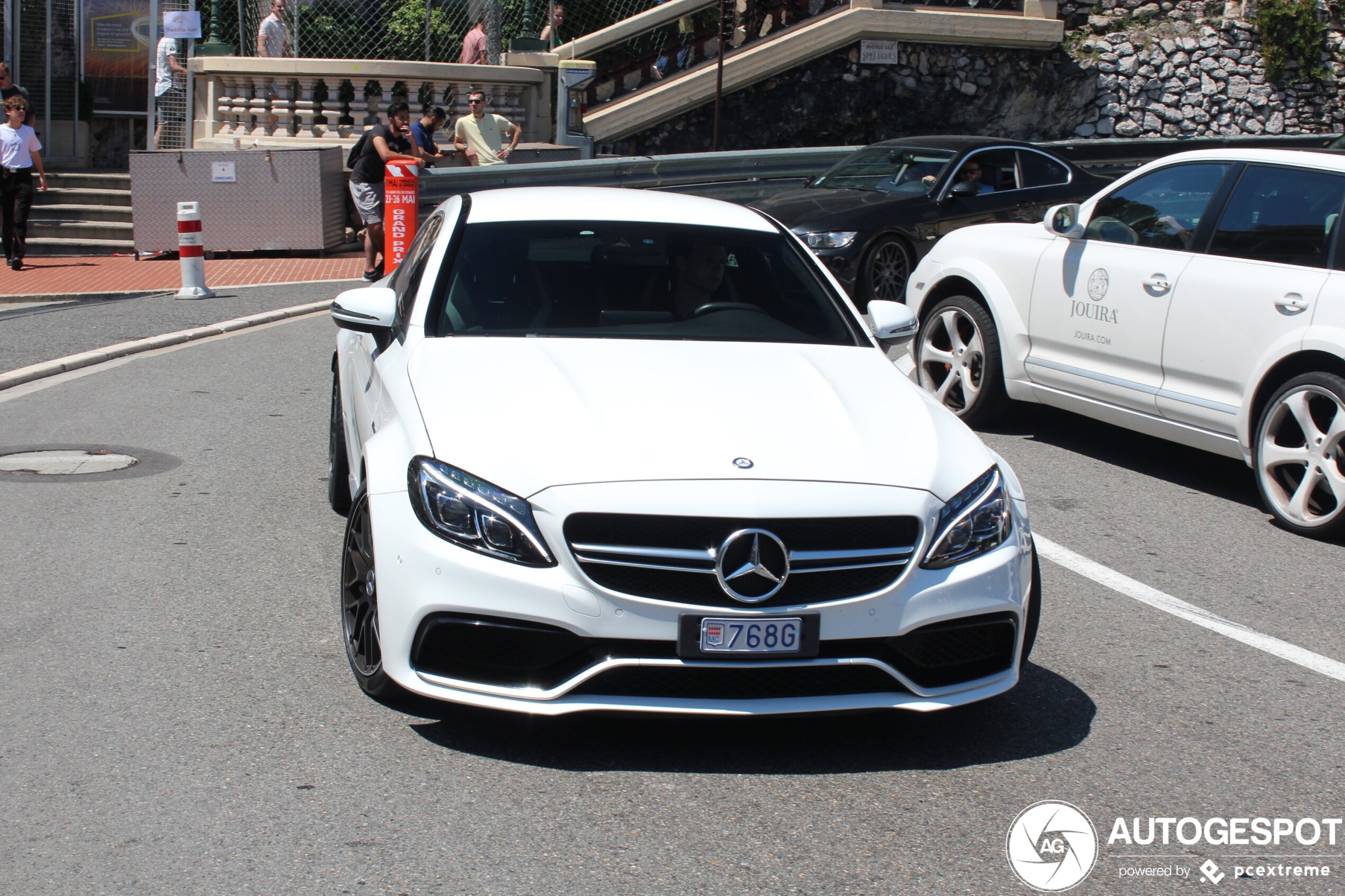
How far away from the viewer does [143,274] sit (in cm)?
1738

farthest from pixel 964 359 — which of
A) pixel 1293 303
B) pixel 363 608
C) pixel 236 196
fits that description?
pixel 236 196

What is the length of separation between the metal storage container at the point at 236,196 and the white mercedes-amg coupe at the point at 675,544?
14534 millimetres

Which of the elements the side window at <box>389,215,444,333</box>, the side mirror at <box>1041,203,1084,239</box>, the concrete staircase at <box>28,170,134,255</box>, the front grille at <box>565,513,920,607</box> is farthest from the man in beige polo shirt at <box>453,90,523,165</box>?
the front grille at <box>565,513,920,607</box>

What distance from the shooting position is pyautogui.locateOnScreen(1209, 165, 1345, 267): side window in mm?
7055

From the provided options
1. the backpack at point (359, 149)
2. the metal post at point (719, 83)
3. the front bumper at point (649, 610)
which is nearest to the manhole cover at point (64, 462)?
the front bumper at point (649, 610)

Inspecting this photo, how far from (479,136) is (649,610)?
1684 cm

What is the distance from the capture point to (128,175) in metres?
21.8

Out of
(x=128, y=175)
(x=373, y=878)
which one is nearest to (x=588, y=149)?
(x=128, y=175)

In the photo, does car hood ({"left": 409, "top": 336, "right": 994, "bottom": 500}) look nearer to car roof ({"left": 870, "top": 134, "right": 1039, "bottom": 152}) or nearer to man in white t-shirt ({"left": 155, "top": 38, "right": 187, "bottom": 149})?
car roof ({"left": 870, "top": 134, "right": 1039, "bottom": 152})

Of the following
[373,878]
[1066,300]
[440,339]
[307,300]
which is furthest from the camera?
[307,300]

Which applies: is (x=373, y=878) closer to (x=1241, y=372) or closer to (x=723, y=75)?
(x=1241, y=372)

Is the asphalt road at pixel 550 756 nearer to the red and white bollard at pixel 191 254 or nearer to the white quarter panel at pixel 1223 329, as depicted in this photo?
the white quarter panel at pixel 1223 329

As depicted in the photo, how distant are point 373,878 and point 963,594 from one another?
1.71m

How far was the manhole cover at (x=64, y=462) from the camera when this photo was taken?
764cm
